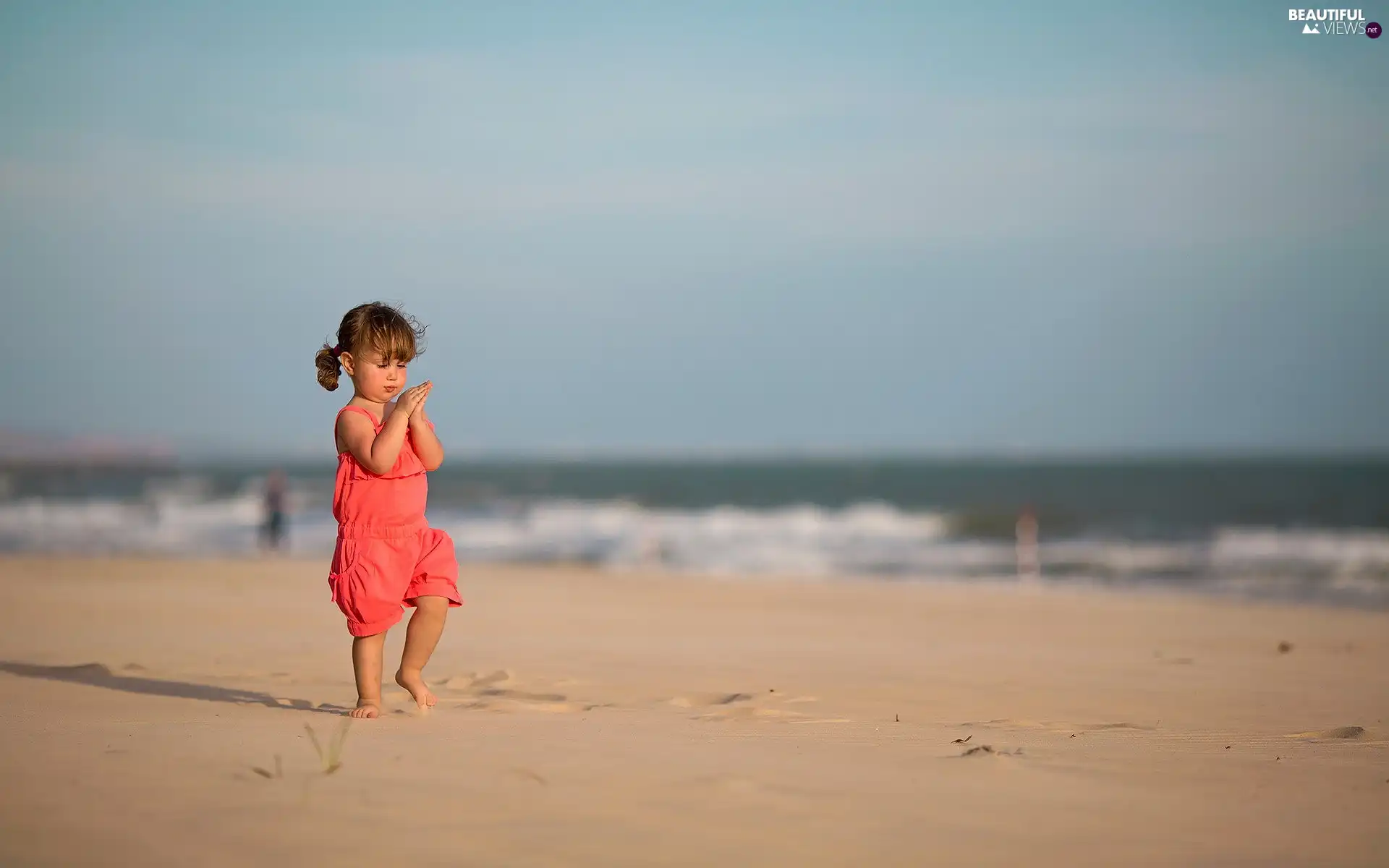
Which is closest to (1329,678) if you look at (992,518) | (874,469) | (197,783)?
(197,783)

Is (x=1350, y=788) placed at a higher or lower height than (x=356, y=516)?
lower

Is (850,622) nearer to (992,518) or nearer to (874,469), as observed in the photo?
(992,518)

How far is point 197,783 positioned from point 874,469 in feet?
380

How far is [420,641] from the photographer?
523 cm

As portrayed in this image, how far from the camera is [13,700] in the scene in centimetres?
584

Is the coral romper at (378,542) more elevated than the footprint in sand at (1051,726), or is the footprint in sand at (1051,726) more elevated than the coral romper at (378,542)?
the coral romper at (378,542)

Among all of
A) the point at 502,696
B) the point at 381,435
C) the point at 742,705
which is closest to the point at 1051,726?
the point at 742,705

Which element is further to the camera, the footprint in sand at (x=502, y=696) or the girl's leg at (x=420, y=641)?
the footprint in sand at (x=502, y=696)

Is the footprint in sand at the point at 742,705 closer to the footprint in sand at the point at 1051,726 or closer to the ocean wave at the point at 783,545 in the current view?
the footprint in sand at the point at 1051,726

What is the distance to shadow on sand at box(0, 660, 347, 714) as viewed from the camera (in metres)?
6.12

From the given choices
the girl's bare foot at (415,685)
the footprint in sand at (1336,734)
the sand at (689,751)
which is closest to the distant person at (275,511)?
the sand at (689,751)

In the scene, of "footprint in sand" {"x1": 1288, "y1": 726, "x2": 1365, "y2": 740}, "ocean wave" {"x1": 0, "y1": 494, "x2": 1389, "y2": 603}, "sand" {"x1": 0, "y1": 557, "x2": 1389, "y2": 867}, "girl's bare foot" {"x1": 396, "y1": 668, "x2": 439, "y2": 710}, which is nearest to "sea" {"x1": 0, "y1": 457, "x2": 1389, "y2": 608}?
"ocean wave" {"x1": 0, "y1": 494, "x2": 1389, "y2": 603}

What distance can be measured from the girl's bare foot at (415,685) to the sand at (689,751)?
0.32 feet

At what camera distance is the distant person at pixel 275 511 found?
24750mm
